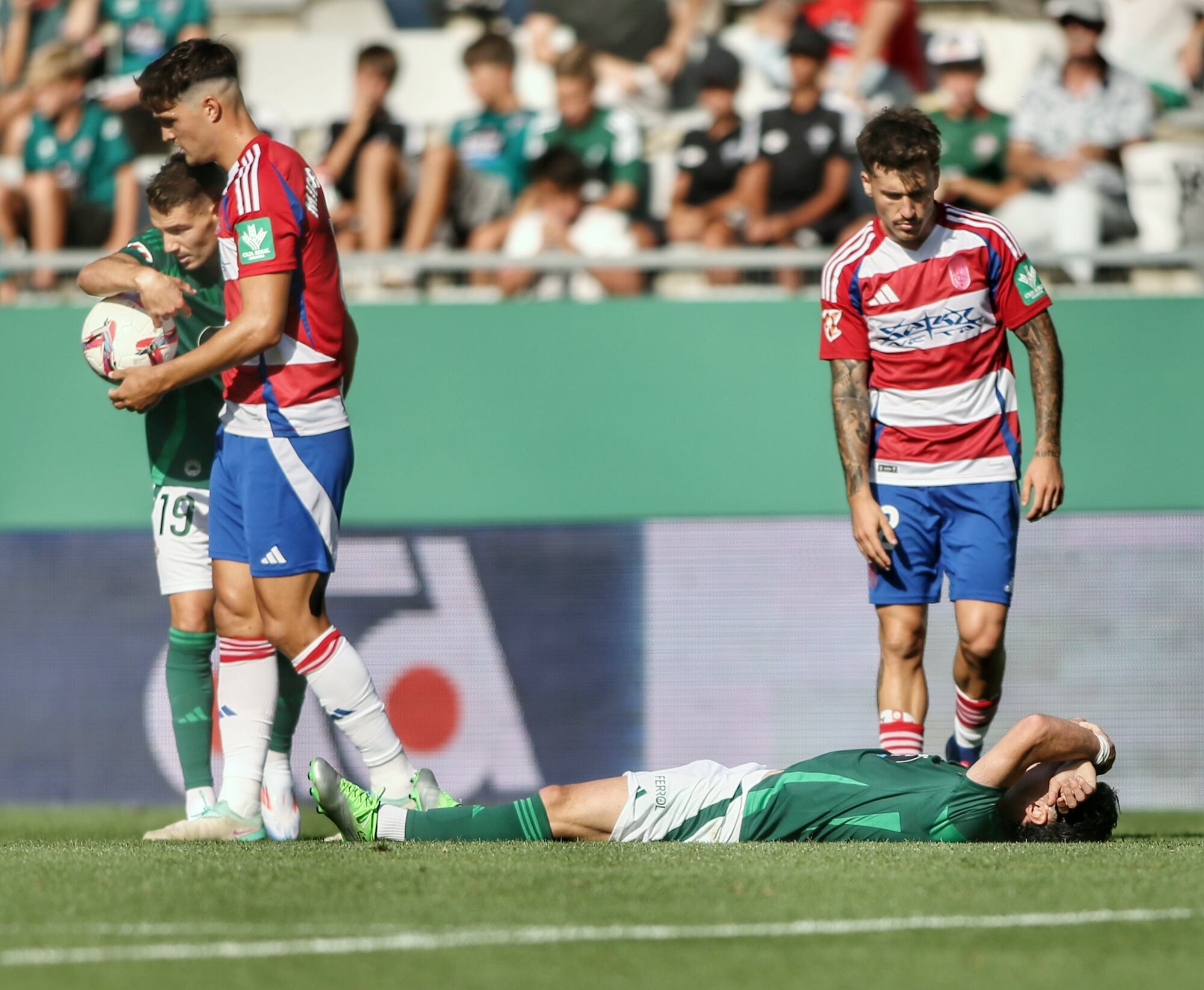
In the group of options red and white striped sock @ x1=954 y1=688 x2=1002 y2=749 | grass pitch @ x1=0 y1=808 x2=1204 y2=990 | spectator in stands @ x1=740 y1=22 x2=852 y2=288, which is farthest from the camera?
spectator in stands @ x1=740 y1=22 x2=852 y2=288

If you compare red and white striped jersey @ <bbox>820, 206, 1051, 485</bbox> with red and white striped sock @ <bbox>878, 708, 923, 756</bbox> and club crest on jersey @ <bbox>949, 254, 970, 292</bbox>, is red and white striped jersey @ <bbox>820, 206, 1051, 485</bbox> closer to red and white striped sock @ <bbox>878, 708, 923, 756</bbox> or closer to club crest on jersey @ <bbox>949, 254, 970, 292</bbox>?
club crest on jersey @ <bbox>949, 254, 970, 292</bbox>

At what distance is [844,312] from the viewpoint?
5.96 meters

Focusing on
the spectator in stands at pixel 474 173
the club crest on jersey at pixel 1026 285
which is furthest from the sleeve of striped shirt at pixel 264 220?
the spectator in stands at pixel 474 173

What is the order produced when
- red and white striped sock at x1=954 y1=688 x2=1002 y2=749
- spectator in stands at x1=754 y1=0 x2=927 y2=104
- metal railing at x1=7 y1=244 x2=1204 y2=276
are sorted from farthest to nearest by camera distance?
spectator in stands at x1=754 y1=0 x2=927 y2=104 < metal railing at x1=7 y1=244 x2=1204 y2=276 < red and white striped sock at x1=954 y1=688 x2=1002 y2=749

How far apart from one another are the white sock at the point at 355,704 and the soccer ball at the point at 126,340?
126 cm

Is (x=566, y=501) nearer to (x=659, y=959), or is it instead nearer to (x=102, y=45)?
(x=102, y=45)

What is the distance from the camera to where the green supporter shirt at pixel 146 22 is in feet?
33.8

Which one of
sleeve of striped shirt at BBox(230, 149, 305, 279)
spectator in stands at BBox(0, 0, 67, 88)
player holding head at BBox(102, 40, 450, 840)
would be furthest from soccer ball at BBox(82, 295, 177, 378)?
spectator in stands at BBox(0, 0, 67, 88)

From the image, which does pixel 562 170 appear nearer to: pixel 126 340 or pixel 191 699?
pixel 126 340

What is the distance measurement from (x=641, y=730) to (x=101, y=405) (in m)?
3.26

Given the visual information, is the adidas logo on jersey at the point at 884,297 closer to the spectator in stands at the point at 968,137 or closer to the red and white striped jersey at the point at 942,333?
Result: the red and white striped jersey at the point at 942,333

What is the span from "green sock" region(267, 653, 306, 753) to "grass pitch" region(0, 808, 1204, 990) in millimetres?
865

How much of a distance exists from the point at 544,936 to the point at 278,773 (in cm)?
265

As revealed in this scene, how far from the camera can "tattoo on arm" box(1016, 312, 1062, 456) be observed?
5.87 m
